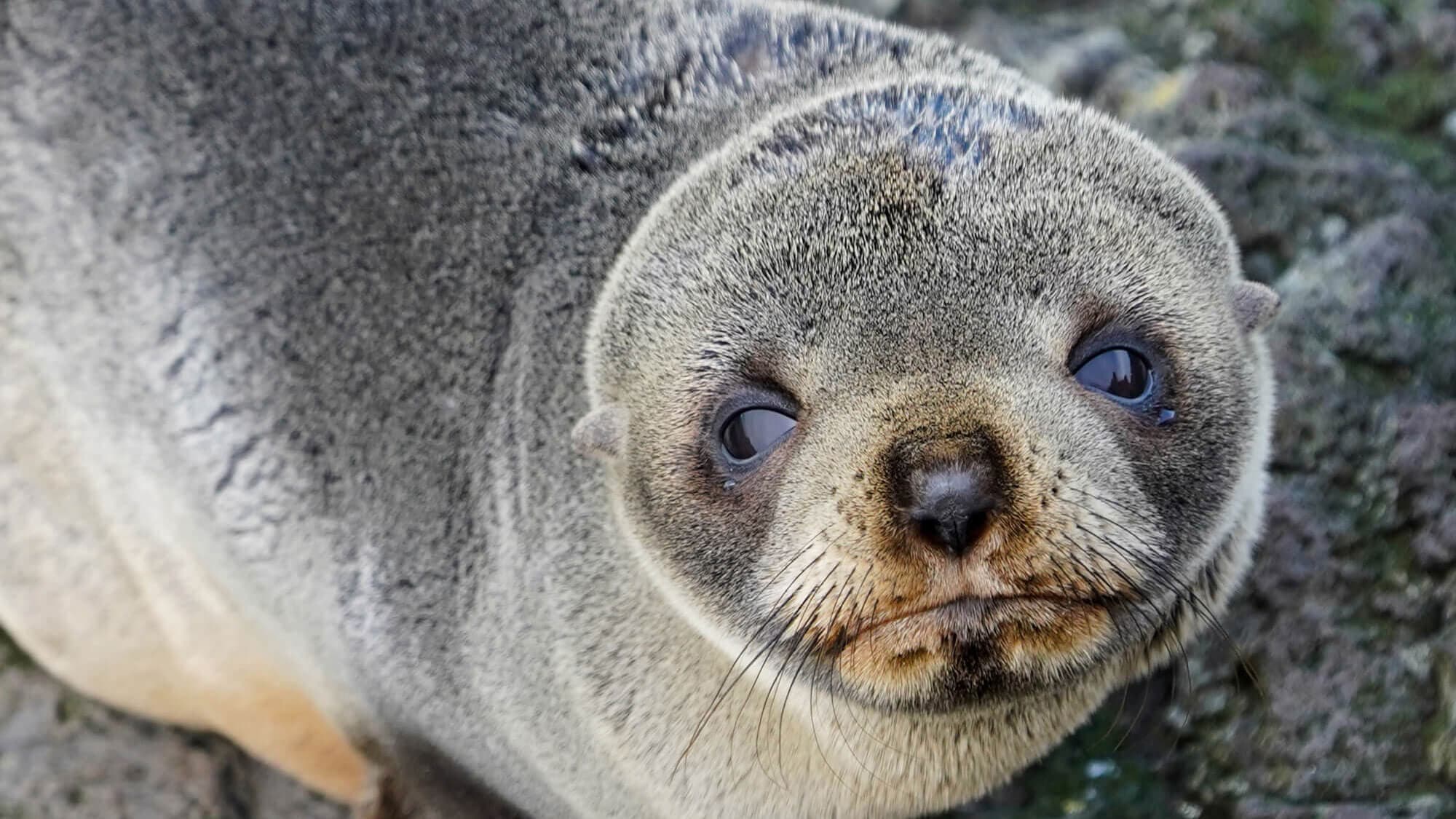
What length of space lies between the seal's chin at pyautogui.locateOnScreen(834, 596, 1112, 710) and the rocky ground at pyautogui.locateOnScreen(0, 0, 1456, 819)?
913mm

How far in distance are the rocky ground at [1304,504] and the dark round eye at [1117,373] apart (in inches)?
43.2

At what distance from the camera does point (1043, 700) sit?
11.0ft

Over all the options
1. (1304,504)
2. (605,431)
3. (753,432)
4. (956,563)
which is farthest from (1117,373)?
(1304,504)

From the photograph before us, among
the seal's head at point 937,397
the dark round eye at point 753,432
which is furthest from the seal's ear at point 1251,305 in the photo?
the dark round eye at point 753,432

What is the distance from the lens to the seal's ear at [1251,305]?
328 centimetres

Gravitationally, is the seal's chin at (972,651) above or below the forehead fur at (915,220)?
below

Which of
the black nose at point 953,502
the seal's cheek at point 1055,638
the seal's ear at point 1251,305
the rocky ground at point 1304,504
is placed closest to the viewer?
the black nose at point 953,502

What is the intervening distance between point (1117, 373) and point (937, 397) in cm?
46

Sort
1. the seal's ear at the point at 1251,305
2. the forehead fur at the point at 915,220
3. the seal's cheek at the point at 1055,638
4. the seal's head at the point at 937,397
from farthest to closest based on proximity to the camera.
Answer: the seal's ear at the point at 1251,305 → the forehead fur at the point at 915,220 → the seal's cheek at the point at 1055,638 → the seal's head at the point at 937,397

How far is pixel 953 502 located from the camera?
257 centimetres

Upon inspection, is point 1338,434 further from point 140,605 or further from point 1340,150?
point 140,605

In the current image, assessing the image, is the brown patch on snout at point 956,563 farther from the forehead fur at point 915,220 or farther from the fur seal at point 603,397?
the forehead fur at point 915,220

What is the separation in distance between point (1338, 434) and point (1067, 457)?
89.9 inches

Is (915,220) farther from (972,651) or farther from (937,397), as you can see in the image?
(972,651)
